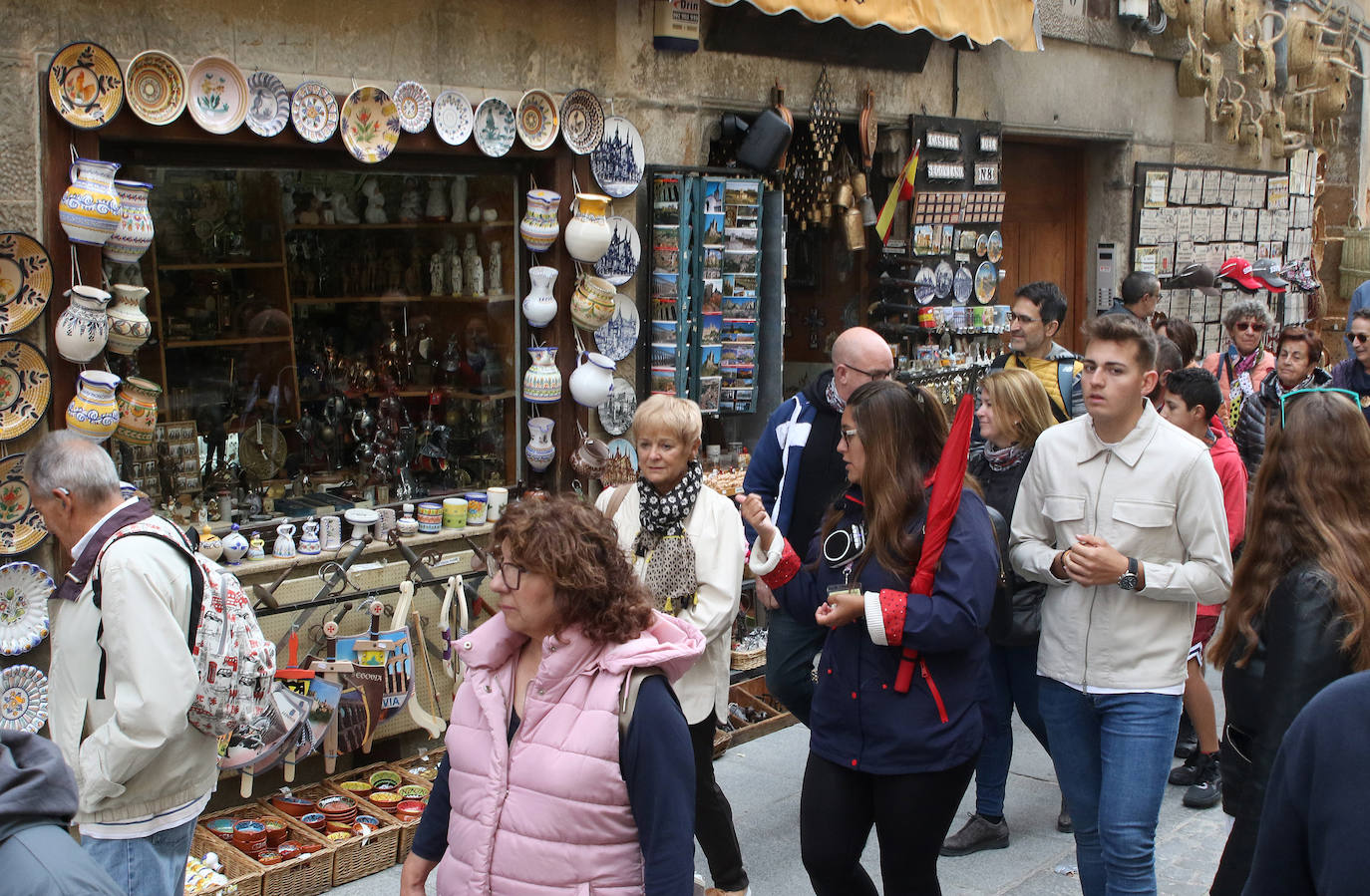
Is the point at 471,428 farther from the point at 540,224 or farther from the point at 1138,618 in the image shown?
the point at 1138,618

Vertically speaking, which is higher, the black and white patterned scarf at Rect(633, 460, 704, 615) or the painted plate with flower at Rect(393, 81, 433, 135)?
the painted plate with flower at Rect(393, 81, 433, 135)

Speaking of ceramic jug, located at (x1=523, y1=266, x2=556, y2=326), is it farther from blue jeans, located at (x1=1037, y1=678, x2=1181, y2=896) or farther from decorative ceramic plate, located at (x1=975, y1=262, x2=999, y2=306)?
decorative ceramic plate, located at (x1=975, y1=262, x2=999, y2=306)

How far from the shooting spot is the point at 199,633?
322 cm

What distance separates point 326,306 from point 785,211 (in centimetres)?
289

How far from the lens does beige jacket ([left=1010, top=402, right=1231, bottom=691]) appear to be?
3439 mm

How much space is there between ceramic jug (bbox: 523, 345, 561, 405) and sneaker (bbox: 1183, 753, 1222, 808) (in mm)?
2962

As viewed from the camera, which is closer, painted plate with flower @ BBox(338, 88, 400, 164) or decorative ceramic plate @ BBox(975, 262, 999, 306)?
painted plate with flower @ BBox(338, 88, 400, 164)

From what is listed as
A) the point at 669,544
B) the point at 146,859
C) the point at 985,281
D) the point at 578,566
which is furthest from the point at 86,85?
the point at 985,281

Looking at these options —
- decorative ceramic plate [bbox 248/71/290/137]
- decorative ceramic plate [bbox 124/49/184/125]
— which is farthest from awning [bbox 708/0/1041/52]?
decorative ceramic plate [bbox 124/49/184/125]

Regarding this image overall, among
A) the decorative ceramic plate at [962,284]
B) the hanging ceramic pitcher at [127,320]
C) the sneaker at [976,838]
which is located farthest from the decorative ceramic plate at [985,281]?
the hanging ceramic pitcher at [127,320]

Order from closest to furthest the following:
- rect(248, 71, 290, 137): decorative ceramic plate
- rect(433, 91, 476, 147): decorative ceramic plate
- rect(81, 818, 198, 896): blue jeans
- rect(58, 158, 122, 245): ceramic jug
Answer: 1. rect(81, 818, 198, 896): blue jeans
2. rect(58, 158, 122, 245): ceramic jug
3. rect(248, 71, 290, 137): decorative ceramic plate
4. rect(433, 91, 476, 147): decorative ceramic plate

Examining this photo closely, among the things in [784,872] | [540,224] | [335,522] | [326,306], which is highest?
[540,224]

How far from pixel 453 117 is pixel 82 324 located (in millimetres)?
1695

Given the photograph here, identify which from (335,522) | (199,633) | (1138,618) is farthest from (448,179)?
(1138,618)
